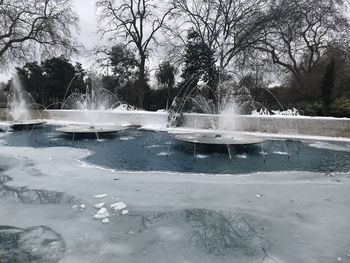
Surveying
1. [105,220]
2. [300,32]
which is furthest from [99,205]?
[300,32]

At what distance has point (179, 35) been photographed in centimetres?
2411

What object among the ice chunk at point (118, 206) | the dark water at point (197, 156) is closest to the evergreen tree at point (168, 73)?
the dark water at point (197, 156)

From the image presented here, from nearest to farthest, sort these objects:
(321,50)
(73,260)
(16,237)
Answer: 1. (73,260)
2. (16,237)
3. (321,50)

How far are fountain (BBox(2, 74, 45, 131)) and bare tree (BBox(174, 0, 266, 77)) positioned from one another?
1145cm

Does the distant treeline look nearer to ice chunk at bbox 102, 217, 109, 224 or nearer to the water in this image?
the water

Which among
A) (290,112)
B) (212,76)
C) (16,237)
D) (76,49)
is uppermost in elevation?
(76,49)

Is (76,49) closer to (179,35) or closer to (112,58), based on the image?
(112,58)

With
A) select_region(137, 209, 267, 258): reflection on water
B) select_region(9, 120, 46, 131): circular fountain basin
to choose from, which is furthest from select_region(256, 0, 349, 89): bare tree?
select_region(137, 209, 267, 258): reflection on water

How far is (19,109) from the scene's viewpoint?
887 inches

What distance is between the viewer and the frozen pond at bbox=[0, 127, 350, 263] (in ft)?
12.5

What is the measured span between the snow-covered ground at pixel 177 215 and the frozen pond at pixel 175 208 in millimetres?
14

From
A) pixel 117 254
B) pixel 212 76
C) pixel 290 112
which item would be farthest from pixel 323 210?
pixel 212 76

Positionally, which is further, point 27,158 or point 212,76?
point 212,76

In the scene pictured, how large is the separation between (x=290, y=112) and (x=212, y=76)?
5.41 metres
